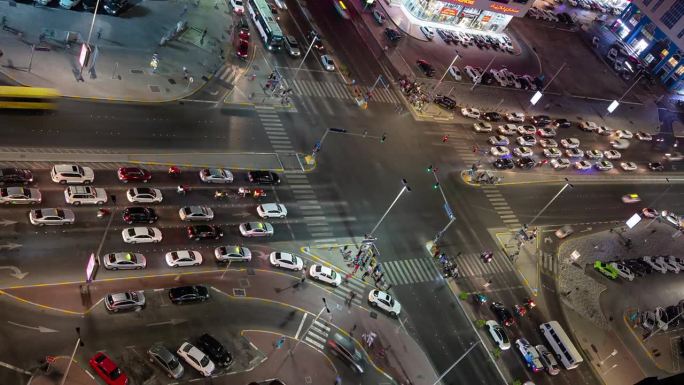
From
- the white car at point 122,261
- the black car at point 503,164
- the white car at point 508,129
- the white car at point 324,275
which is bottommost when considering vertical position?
the white car at point 122,261

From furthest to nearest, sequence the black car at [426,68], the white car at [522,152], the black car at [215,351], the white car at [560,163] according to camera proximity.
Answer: the black car at [426,68]
the white car at [560,163]
the white car at [522,152]
the black car at [215,351]

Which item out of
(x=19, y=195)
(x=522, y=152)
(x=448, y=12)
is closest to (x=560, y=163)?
(x=522, y=152)

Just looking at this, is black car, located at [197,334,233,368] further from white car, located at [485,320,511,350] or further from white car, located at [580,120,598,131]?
white car, located at [580,120,598,131]

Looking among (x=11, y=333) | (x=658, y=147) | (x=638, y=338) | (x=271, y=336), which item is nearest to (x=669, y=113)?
(x=658, y=147)

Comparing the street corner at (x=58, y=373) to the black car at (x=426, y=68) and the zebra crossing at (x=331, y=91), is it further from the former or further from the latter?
the black car at (x=426, y=68)

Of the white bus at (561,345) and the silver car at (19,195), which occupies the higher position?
the white bus at (561,345)

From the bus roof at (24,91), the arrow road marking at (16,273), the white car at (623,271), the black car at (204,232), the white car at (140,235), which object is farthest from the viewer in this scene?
the white car at (623,271)

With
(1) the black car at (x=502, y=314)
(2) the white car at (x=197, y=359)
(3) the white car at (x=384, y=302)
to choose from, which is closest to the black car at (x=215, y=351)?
(2) the white car at (x=197, y=359)

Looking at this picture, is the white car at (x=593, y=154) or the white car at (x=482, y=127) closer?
the white car at (x=482, y=127)
